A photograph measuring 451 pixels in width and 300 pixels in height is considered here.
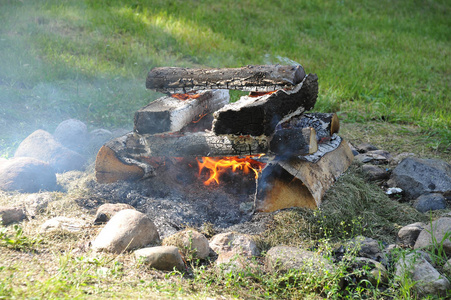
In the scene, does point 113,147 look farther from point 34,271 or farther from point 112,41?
point 112,41

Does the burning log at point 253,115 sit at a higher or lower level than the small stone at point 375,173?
higher

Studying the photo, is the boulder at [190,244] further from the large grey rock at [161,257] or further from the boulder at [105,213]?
the boulder at [105,213]

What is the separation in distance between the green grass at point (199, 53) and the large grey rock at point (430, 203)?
151 centimetres

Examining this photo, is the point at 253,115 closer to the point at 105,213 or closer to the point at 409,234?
the point at 105,213

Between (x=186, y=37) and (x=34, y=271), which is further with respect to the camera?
(x=186, y=37)

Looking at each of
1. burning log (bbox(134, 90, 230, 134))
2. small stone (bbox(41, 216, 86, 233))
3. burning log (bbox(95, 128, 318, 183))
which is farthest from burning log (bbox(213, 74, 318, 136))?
small stone (bbox(41, 216, 86, 233))

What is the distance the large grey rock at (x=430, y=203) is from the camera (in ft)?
12.3

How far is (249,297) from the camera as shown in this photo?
2412 millimetres

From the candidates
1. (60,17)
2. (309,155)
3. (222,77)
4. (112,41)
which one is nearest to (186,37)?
(112,41)

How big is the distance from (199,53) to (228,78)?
14.7 ft

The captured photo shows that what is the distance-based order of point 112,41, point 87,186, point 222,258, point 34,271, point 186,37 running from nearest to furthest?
point 34,271 → point 222,258 → point 87,186 → point 112,41 → point 186,37

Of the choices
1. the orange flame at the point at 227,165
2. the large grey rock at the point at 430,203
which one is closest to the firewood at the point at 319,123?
the orange flame at the point at 227,165

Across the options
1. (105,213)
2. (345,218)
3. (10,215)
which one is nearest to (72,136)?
(10,215)

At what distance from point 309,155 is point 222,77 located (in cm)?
108
